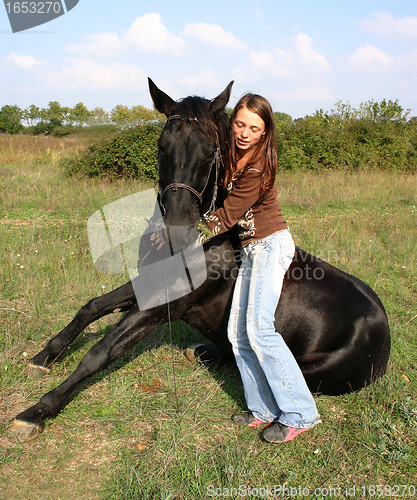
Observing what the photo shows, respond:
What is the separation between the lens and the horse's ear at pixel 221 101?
269cm

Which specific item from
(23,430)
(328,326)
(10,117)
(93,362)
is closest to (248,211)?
(328,326)

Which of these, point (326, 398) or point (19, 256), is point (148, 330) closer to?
point (326, 398)

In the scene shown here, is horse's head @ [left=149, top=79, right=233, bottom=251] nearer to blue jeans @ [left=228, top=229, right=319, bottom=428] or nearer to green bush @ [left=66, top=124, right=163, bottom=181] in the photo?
blue jeans @ [left=228, top=229, right=319, bottom=428]

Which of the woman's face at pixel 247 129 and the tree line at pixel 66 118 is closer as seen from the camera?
the woman's face at pixel 247 129

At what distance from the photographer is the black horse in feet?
7.80

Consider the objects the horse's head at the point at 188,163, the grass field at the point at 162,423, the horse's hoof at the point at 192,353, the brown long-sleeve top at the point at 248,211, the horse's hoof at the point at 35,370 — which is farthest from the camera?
the horse's hoof at the point at 192,353

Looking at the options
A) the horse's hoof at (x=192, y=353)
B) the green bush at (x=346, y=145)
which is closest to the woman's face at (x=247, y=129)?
the horse's hoof at (x=192, y=353)

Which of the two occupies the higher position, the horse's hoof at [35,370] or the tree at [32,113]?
the tree at [32,113]

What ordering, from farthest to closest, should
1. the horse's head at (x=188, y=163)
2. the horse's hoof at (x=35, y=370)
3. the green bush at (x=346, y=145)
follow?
the green bush at (x=346, y=145)
the horse's hoof at (x=35, y=370)
the horse's head at (x=188, y=163)

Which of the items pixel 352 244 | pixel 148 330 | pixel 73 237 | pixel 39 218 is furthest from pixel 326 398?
pixel 39 218

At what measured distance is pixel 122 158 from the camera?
11.3 m

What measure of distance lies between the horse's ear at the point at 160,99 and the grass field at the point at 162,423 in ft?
7.22

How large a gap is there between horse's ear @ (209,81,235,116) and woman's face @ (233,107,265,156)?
22 cm

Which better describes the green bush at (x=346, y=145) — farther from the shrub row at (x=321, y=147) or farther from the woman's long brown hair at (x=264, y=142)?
the woman's long brown hair at (x=264, y=142)
